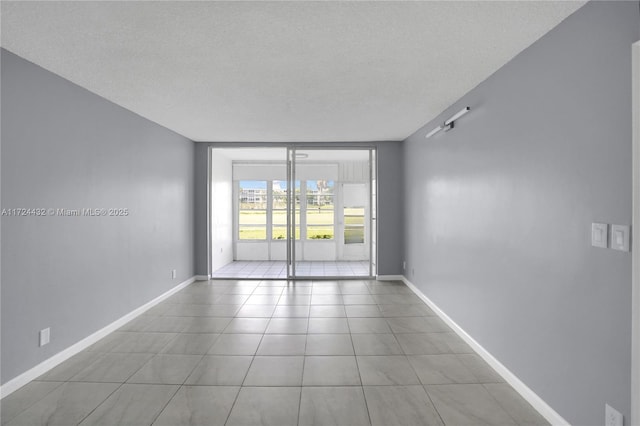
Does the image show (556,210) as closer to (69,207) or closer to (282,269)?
(69,207)

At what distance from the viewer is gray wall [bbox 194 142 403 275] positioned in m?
5.89

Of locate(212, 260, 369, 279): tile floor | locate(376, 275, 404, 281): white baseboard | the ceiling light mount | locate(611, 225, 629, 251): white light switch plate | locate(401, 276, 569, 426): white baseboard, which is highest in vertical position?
the ceiling light mount

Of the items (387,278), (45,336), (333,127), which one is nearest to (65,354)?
(45,336)

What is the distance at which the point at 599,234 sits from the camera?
1.73 meters

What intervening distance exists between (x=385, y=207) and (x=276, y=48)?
400 centimetres

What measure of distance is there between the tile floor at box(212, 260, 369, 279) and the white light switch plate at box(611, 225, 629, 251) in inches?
192

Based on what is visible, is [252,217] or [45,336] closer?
[45,336]

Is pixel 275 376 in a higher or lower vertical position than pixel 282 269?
lower

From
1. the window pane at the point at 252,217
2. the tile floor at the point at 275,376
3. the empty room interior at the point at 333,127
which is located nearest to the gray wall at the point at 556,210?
the empty room interior at the point at 333,127

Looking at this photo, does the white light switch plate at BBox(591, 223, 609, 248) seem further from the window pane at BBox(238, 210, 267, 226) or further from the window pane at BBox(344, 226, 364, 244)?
the window pane at BBox(238, 210, 267, 226)

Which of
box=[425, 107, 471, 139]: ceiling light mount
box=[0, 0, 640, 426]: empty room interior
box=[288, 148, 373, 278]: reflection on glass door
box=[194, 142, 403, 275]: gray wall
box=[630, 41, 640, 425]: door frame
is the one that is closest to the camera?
box=[630, 41, 640, 425]: door frame

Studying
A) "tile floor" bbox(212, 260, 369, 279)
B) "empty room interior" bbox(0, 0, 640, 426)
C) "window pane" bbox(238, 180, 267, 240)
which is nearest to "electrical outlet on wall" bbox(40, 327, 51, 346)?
"empty room interior" bbox(0, 0, 640, 426)

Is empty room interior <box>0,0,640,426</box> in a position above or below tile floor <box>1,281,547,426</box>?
above

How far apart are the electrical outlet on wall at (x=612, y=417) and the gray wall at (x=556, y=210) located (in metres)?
0.03
